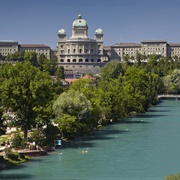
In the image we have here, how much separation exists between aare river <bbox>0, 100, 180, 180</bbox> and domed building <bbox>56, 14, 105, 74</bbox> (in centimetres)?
9991

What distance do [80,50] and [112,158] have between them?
124 meters

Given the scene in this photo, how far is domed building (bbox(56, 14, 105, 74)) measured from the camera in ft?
502

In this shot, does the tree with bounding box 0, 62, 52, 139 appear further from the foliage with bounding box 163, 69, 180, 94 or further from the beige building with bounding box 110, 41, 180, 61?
the beige building with bounding box 110, 41, 180, 61

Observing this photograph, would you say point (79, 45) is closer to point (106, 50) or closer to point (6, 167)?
point (106, 50)

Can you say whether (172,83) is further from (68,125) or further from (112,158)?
(112,158)

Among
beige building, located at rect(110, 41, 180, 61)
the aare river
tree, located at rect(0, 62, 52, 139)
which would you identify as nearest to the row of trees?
tree, located at rect(0, 62, 52, 139)

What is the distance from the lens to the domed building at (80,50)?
152938 millimetres

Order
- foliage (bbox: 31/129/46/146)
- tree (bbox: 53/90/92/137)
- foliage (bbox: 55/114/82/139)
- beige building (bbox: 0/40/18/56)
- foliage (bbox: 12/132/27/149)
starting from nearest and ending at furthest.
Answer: foliage (bbox: 12/132/27/149) → foliage (bbox: 31/129/46/146) → foliage (bbox: 55/114/82/139) → tree (bbox: 53/90/92/137) → beige building (bbox: 0/40/18/56)

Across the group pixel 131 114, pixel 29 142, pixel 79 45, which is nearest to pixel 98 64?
pixel 79 45

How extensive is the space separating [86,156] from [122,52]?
149909 mm

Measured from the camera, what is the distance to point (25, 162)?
3628 cm

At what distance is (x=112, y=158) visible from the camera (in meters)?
37.9

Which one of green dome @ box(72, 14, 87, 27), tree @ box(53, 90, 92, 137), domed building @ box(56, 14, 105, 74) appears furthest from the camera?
green dome @ box(72, 14, 87, 27)

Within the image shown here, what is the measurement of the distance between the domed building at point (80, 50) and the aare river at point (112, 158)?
99907 mm
